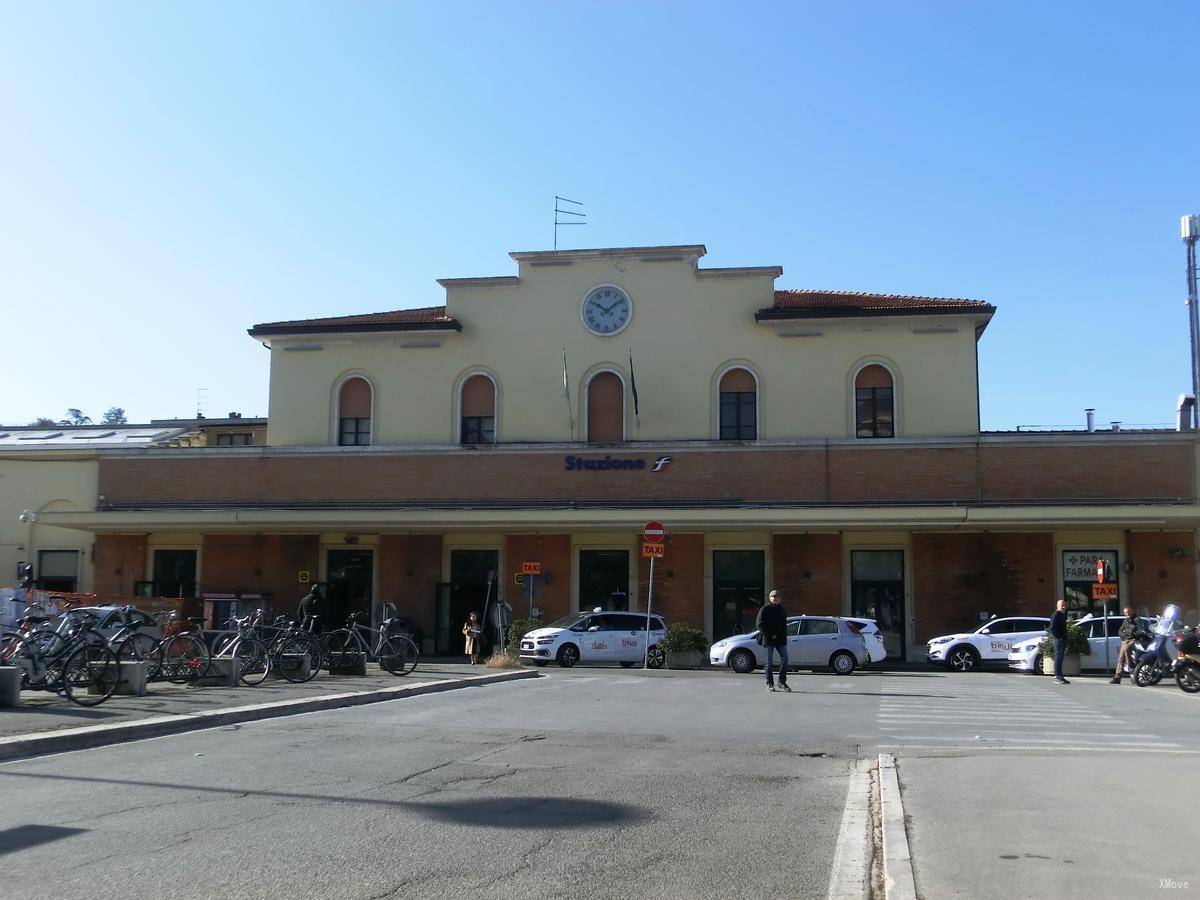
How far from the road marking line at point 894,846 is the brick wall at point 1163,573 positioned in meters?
27.1

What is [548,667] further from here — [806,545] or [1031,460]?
[1031,460]

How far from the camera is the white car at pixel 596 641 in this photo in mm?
30609

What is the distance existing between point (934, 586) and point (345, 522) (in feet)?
57.2

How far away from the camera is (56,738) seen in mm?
11297

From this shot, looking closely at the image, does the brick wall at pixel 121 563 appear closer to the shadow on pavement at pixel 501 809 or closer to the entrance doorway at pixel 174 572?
the entrance doorway at pixel 174 572

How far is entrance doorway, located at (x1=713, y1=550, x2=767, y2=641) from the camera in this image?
117 ft

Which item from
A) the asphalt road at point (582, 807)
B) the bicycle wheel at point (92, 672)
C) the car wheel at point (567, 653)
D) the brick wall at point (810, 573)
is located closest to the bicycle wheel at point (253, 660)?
the bicycle wheel at point (92, 672)

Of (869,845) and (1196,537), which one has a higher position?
(1196,537)

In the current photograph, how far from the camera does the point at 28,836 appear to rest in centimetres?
751

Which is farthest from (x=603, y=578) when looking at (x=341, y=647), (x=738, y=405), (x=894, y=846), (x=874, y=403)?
(x=894, y=846)

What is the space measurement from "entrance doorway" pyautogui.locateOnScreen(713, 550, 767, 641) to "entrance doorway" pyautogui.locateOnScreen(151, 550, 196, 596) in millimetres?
16793

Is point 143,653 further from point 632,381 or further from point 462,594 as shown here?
point 632,381

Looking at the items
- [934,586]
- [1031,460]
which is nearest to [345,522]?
[934,586]

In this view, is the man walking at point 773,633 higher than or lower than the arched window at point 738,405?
lower
